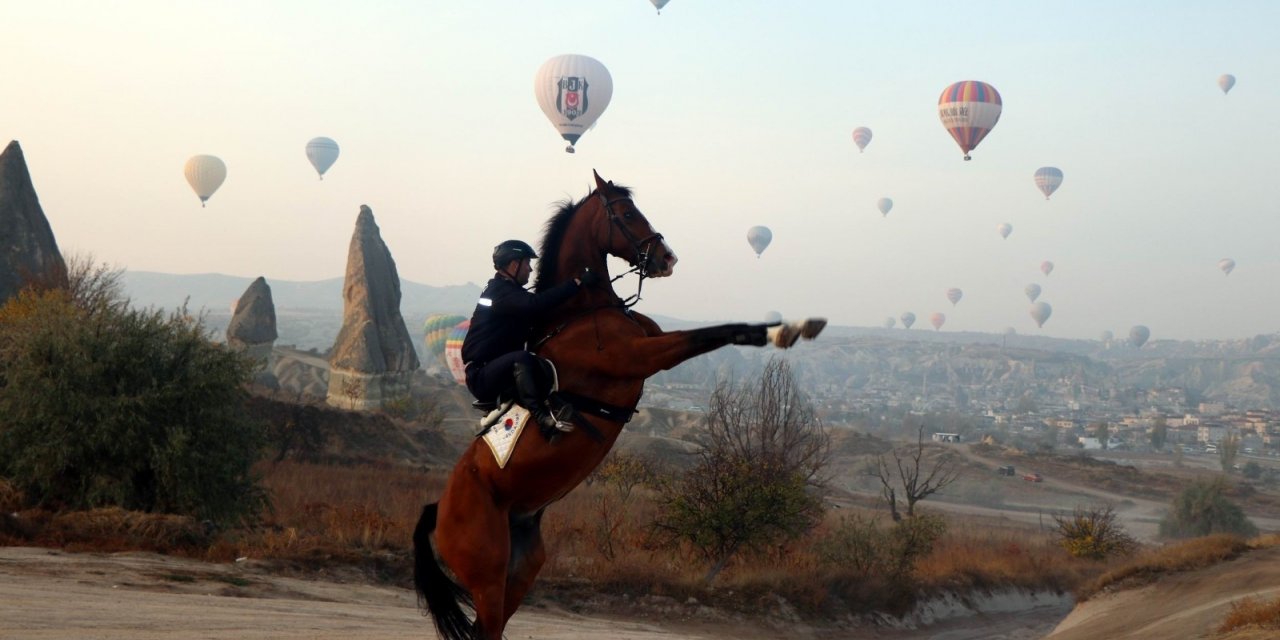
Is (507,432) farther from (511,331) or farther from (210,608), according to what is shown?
(210,608)

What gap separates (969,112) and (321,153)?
59.4 meters

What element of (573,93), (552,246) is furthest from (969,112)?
(552,246)

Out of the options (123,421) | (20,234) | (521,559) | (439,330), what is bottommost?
(123,421)

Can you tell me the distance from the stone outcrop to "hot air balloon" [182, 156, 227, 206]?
21653 millimetres

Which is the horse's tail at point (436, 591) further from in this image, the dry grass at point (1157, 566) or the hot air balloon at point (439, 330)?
the hot air balloon at point (439, 330)

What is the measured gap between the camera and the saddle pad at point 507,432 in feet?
25.3

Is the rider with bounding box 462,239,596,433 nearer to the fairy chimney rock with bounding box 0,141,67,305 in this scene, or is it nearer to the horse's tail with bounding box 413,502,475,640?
the horse's tail with bounding box 413,502,475,640

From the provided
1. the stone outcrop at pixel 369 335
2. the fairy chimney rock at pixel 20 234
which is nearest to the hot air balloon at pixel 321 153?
the stone outcrop at pixel 369 335

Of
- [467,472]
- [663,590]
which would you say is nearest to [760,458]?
[663,590]

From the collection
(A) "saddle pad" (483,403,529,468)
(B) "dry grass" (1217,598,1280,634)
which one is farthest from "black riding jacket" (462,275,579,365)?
(B) "dry grass" (1217,598,1280,634)

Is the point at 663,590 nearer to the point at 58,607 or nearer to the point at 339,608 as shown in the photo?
the point at 339,608

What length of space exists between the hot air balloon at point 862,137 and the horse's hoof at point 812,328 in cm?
12024

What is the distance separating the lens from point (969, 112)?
3049 inches

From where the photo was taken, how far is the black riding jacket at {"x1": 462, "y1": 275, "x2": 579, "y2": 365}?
7.79 m
